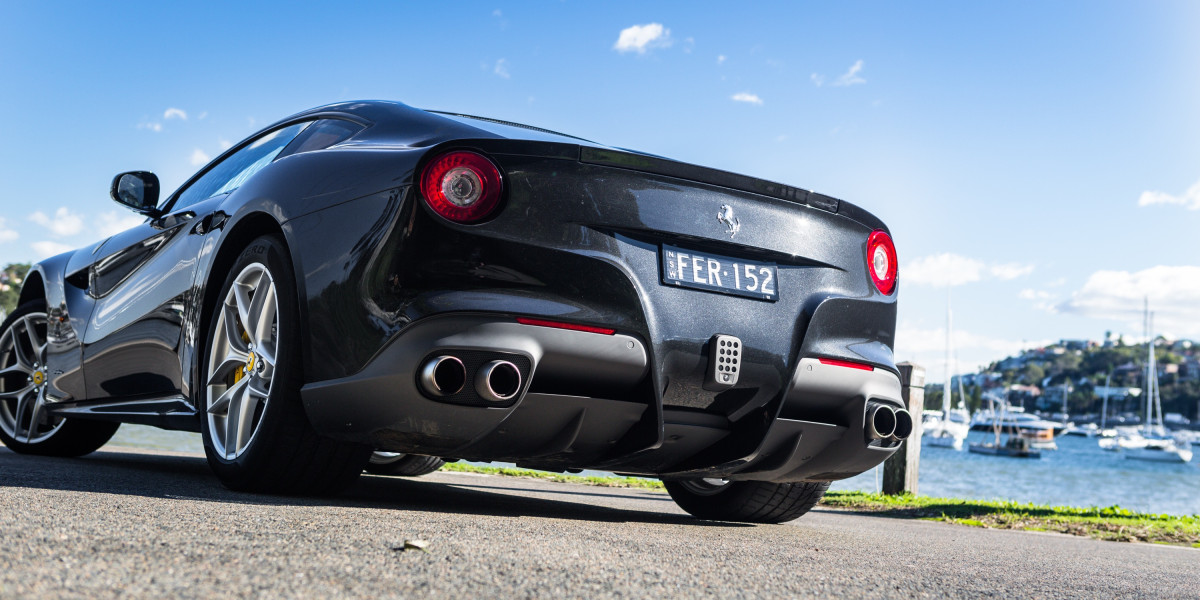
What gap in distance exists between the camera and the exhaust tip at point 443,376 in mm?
2633

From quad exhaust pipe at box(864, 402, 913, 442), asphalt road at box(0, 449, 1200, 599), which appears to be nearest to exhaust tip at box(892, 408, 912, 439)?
quad exhaust pipe at box(864, 402, 913, 442)

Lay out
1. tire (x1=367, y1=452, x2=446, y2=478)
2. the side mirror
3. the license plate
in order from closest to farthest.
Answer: the license plate
the side mirror
tire (x1=367, y1=452, x2=446, y2=478)

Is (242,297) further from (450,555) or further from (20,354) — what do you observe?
(20,354)

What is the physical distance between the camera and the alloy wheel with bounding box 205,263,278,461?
314cm

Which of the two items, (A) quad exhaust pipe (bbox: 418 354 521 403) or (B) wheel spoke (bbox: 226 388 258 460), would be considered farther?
(B) wheel spoke (bbox: 226 388 258 460)

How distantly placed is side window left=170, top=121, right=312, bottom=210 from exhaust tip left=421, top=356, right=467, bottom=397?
5.05ft

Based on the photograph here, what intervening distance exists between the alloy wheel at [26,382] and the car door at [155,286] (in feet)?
2.56

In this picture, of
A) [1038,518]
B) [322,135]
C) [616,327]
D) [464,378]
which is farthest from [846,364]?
[1038,518]

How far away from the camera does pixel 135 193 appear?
466 cm

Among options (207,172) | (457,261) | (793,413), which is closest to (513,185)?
(457,261)

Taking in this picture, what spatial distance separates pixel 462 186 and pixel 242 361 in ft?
3.62

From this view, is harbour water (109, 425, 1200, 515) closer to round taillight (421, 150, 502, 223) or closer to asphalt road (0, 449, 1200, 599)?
asphalt road (0, 449, 1200, 599)

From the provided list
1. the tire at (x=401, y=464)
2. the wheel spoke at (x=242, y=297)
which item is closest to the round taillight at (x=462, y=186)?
the wheel spoke at (x=242, y=297)

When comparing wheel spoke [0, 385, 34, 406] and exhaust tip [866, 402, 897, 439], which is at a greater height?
exhaust tip [866, 402, 897, 439]
